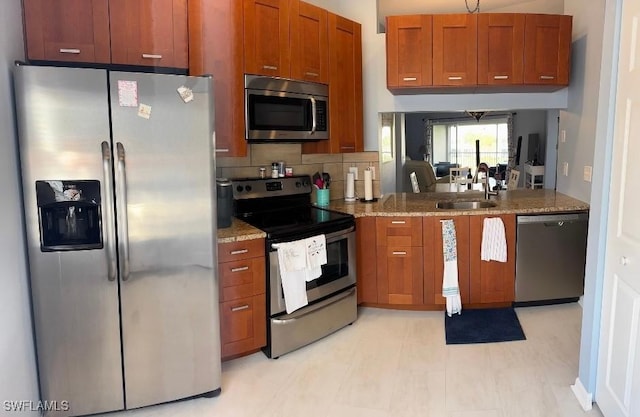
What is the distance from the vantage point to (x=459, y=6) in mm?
4582

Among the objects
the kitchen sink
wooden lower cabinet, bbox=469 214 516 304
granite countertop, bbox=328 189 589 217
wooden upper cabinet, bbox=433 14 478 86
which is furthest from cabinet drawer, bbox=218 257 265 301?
wooden upper cabinet, bbox=433 14 478 86

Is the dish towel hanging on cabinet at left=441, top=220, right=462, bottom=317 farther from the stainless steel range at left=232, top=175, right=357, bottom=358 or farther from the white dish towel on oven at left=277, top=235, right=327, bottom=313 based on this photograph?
the white dish towel on oven at left=277, top=235, right=327, bottom=313

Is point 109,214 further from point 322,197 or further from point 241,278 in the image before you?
point 322,197

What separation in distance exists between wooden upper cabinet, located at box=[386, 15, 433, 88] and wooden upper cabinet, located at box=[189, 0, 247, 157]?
1.28 metres

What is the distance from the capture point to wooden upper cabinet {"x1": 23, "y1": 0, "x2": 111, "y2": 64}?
2.40m

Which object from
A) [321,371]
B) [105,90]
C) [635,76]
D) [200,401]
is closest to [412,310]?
[321,371]

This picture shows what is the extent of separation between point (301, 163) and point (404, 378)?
1958 mm

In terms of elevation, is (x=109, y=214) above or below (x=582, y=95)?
below

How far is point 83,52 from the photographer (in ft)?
8.29

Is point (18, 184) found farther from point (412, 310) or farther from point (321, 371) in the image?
point (412, 310)

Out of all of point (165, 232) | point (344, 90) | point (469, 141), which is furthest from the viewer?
point (469, 141)

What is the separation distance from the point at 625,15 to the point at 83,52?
8.88 ft

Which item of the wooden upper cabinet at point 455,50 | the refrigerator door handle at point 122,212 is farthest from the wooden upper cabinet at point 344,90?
the refrigerator door handle at point 122,212

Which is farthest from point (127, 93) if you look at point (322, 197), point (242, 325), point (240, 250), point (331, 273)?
point (322, 197)
